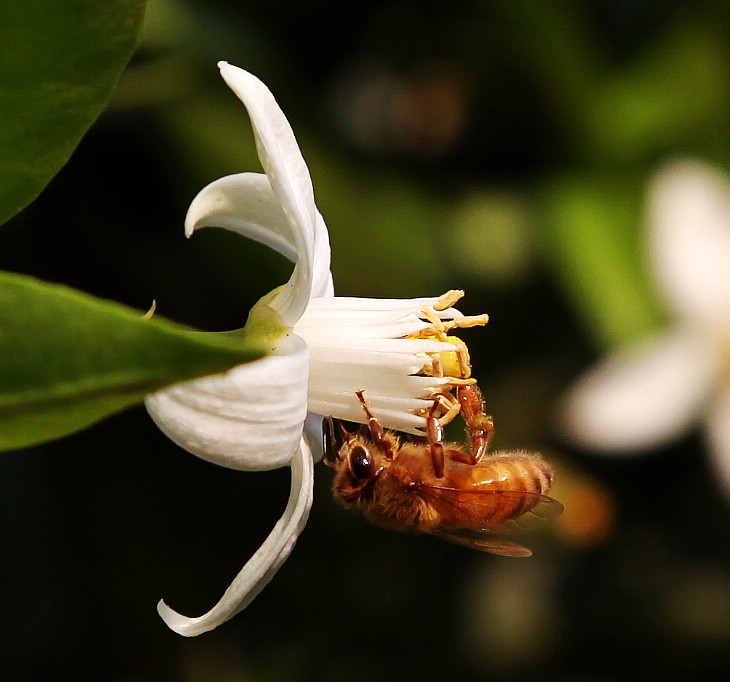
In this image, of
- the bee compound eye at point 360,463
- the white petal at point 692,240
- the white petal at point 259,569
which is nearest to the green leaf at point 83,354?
the white petal at point 259,569

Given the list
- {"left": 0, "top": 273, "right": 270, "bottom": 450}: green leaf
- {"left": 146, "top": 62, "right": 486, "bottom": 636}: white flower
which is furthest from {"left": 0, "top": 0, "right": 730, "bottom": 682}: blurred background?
{"left": 0, "top": 273, "right": 270, "bottom": 450}: green leaf

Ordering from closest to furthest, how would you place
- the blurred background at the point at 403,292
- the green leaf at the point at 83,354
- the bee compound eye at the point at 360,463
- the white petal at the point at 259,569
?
1. the green leaf at the point at 83,354
2. the white petal at the point at 259,569
3. the bee compound eye at the point at 360,463
4. the blurred background at the point at 403,292

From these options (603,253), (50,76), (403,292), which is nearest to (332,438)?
(50,76)

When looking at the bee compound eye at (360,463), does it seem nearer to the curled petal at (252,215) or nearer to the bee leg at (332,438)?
the bee leg at (332,438)

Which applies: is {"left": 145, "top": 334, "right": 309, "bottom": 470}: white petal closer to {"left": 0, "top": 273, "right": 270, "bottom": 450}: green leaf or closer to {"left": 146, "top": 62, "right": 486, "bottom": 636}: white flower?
{"left": 146, "top": 62, "right": 486, "bottom": 636}: white flower

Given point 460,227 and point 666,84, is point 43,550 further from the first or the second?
point 666,84

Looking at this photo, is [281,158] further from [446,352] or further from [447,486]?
[447,486]

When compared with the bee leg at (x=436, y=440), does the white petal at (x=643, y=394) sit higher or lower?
lower
